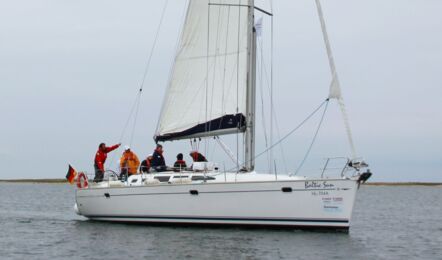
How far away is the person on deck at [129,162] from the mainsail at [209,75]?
1.66 m

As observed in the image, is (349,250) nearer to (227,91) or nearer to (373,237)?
(373,237)

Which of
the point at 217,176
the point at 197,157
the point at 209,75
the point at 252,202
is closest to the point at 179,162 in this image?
the point at 197,157

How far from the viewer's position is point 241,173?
82.1ft

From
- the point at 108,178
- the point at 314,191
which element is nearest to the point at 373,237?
the point at 314,191

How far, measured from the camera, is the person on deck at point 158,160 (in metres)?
27.0

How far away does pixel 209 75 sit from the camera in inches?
1067

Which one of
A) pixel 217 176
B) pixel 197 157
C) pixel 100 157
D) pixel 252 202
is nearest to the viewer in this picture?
pixel 252 202

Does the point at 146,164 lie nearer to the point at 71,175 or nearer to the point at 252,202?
the point at 71,175

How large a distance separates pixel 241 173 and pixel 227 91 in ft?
10.5

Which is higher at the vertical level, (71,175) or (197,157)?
(197,157)

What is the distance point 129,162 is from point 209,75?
487cm

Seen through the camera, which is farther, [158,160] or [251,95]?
[158,160]

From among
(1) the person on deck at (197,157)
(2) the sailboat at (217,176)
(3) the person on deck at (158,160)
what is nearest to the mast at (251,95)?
(2) the sailboat at (217,176)

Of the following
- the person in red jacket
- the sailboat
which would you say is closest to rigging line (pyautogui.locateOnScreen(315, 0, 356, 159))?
the sailboat
